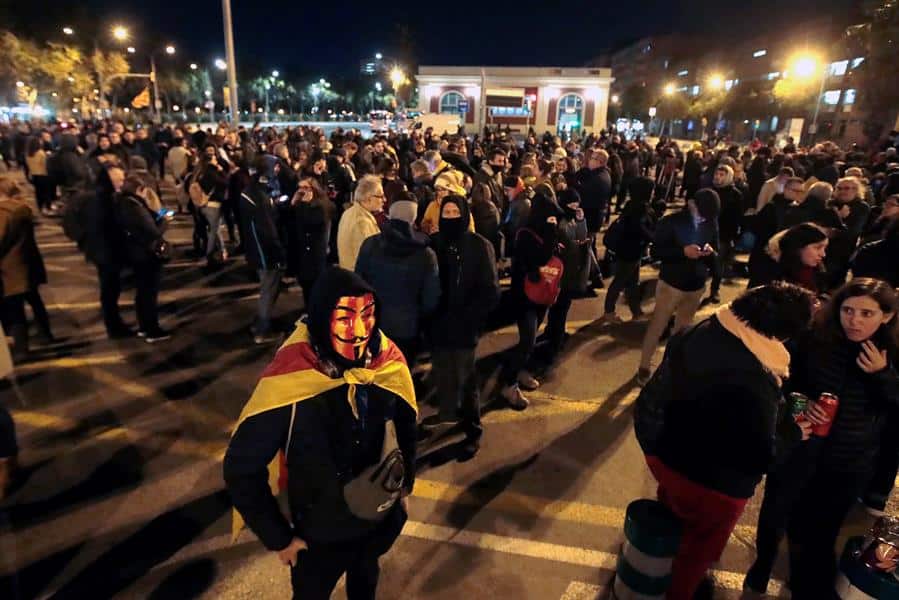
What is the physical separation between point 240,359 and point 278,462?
14.0ft

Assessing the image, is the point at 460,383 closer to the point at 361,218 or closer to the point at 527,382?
the point at 527,382

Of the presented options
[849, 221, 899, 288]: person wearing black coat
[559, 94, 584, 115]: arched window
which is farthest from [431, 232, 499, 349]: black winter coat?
[559, 94, 584, 115]: arched window

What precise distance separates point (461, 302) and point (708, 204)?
8.56 ft

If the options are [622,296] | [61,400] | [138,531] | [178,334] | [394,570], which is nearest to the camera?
[394,570]

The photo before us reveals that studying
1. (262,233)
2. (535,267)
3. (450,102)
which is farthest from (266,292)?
(450,102)

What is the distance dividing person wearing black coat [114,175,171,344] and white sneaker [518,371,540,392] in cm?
398

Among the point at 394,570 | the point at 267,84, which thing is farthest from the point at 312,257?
the point at 267,84

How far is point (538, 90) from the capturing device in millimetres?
58406

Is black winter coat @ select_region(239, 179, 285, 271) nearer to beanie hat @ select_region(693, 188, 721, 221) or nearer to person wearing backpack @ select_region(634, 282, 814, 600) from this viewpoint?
beanie hat @ select_region(693, 188, 721, 221)

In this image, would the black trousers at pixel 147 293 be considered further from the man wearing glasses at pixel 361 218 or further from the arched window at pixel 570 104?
the arched window at pixel 570 104

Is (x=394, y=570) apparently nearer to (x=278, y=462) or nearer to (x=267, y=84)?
(x=278, y=462)

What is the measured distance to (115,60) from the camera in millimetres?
40312

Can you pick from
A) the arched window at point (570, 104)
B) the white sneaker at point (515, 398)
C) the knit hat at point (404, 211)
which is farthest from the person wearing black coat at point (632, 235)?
the arched window at point (570, 104)

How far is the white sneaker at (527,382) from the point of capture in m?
5.69
